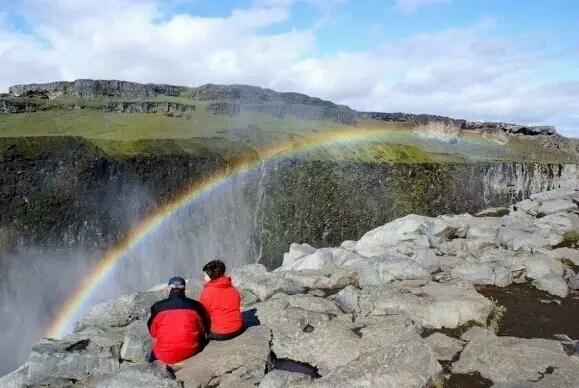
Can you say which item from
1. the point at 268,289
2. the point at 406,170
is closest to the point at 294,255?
the point at 268,289

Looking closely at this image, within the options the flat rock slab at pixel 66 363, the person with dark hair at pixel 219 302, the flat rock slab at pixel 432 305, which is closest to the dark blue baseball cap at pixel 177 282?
the person with dark hair at pixel 219 302

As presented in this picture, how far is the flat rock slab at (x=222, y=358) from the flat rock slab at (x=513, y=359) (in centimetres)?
342

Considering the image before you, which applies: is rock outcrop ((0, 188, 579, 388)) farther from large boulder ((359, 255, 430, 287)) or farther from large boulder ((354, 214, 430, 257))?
large boulder ((354, 214, 430, 257))

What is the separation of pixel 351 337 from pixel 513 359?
286 centimetres

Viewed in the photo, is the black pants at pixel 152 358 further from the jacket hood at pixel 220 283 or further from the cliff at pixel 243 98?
the cliff at pixel 243 98

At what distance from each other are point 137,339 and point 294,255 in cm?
1197

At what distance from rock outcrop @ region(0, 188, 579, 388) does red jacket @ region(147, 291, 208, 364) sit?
0.27 m

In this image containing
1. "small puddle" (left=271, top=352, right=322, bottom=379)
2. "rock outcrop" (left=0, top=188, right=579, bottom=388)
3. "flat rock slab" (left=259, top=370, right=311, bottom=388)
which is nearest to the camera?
"flat rock slab" (left=259, top=370, right=311, bottom=388)

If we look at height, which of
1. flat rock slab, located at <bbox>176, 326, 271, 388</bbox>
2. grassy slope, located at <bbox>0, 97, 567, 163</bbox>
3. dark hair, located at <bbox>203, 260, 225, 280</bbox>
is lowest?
flat rock slab, located at <bbox>176, 326, 271, 388</bbox>

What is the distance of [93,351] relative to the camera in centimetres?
913

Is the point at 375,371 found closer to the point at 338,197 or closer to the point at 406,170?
the point at 338,197

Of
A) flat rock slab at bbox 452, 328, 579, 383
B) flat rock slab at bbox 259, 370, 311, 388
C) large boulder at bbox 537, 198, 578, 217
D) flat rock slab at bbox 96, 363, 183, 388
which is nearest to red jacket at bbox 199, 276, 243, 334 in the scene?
flat rock slab at bbox 96, 363, 183, 388

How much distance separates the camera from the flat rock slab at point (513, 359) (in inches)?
328

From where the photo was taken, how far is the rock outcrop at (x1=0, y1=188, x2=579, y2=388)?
26.1 feet
